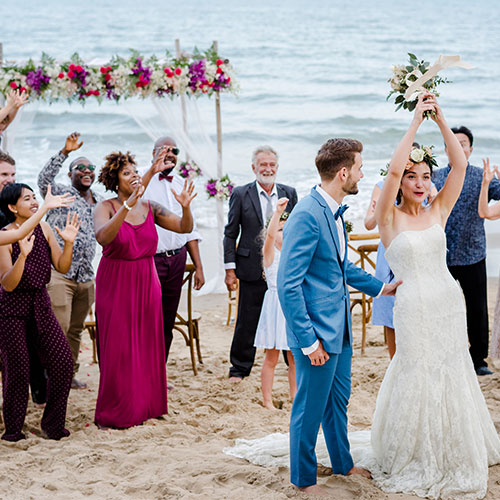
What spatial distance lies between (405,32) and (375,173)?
895 inches

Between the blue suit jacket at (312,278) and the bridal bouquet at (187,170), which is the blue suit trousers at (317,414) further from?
the bridal bouquet at (187,170)

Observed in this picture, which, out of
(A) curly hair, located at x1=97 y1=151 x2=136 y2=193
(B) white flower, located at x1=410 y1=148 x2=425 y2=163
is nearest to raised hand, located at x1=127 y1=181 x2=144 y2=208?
(A) curly hair, located at x1=97 y1=151 x2=136 y2=193

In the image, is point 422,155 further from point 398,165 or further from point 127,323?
point 127,323

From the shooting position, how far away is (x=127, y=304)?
5.18 m

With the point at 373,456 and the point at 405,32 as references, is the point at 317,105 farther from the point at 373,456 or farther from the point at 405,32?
the point at 373,456

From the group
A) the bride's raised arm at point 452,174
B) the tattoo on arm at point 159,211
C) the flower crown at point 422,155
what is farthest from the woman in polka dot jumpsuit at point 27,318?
the bride's raised arm at point 452,174

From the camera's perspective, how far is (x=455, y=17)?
1753 inches

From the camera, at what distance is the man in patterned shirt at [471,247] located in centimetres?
582

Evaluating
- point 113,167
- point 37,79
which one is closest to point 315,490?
point 113,167

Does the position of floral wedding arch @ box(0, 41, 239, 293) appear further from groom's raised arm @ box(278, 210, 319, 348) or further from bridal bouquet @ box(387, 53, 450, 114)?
groom's raised arm @ box(278, 210, 319, 348)

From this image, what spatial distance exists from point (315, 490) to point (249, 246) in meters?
2.72

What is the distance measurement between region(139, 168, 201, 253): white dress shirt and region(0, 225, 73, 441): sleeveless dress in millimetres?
1272

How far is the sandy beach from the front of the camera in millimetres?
3863

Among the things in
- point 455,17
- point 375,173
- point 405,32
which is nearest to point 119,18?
point 405,32
